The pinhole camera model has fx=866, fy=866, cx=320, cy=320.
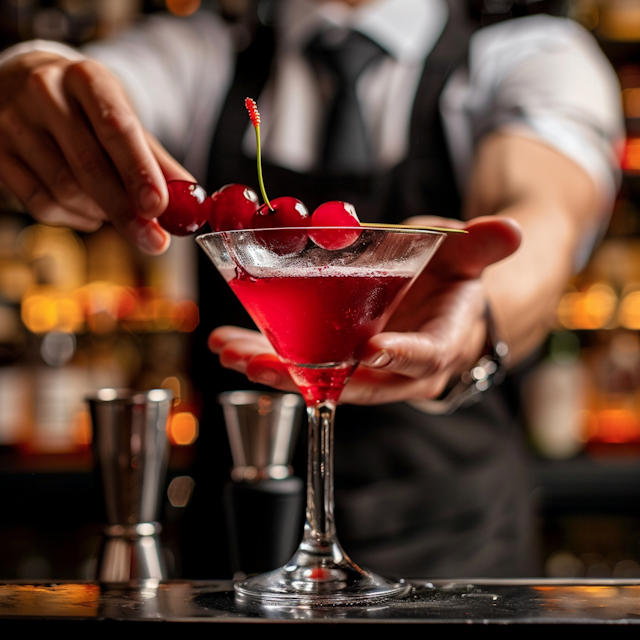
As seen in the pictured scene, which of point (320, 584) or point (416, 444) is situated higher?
point (320, 584)

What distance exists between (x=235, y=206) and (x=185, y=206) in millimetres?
65

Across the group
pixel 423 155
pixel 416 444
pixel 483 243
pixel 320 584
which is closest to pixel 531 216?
pixel 423 155

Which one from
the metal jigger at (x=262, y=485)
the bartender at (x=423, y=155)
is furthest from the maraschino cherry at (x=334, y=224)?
the bartender at (x=423, y=155)

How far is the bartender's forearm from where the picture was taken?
4.38ft

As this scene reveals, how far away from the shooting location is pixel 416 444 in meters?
1.66

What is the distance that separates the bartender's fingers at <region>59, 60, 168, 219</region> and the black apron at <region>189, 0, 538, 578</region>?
833 millimetres

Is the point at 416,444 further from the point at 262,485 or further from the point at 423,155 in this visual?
the point at 262,485

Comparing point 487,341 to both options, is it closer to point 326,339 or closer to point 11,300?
point 326,339

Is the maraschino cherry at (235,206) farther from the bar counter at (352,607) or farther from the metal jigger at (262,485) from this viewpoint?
the bar counter at (352,607)

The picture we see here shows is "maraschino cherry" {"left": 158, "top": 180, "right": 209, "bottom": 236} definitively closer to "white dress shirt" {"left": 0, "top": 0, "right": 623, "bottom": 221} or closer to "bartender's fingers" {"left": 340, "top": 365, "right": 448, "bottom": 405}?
"bartender's fingers" {"left": 340, "top": 365, "right": 448, "bottom": 405}

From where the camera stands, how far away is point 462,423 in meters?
1.70

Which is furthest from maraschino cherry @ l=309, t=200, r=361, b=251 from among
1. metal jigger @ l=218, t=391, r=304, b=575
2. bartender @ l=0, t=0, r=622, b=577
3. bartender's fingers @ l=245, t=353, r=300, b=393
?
bartender @ l=0, t=0, r=622, b=577

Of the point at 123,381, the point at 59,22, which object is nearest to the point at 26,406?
the point at 123,381

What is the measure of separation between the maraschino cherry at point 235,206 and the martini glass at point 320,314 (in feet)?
0.13
